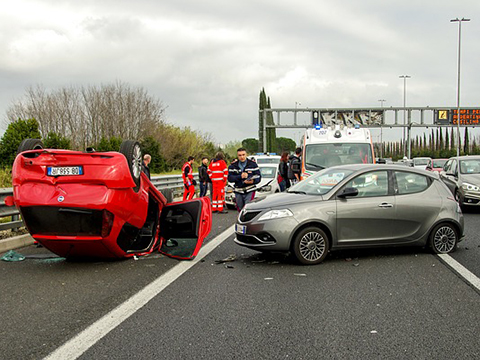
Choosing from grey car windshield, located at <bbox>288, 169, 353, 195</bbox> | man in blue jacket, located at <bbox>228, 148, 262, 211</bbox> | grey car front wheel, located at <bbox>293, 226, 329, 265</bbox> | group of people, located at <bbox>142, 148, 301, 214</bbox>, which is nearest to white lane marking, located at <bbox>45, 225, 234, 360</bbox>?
grey car front wheel, located at <bbox>293, 226, 329, 265</bbox>

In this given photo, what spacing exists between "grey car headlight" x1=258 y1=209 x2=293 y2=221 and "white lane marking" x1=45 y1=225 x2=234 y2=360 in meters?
1.26

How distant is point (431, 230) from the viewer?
339 inches

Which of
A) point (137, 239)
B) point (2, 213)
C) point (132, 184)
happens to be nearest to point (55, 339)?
point (132, 184)

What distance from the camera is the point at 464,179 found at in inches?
628

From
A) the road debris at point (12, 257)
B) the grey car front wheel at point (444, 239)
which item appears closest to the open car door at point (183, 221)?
the road debris at point (12, 257)

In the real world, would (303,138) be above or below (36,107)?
below

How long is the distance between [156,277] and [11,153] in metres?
20.9

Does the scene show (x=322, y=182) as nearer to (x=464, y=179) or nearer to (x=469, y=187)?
(x=469, y=187)

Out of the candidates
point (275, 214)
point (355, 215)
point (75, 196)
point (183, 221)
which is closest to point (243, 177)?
point (183, 221)

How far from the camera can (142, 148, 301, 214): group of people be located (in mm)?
11609

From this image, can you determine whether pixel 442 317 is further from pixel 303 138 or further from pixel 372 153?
pixel 303 138

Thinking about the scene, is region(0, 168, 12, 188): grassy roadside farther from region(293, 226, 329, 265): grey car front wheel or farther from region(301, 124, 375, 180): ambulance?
region(293, 226, 329, 265): grey car front wheel

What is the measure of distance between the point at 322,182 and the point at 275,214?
3.98 feet

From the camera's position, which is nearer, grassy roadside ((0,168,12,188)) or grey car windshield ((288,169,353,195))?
grey car windshield ((288,169,353,195))
